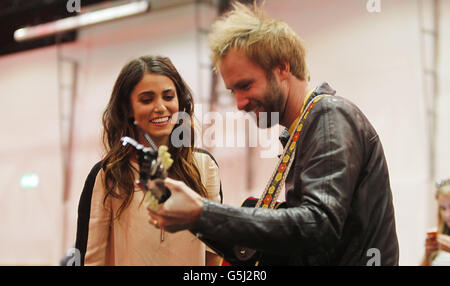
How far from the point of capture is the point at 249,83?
136 centimetres

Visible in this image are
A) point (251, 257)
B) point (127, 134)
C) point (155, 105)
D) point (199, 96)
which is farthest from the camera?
point (199, 96)

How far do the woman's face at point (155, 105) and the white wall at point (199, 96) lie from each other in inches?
114

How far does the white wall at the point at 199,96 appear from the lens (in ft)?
16.0

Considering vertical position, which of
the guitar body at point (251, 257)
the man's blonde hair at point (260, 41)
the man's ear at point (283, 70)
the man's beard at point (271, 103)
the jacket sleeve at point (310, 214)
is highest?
the man's blonde hair at point (260, 41)

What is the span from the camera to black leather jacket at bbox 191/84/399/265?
111cm

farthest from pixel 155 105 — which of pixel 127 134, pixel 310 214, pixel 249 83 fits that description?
pixel 310 214

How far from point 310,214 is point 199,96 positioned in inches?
203

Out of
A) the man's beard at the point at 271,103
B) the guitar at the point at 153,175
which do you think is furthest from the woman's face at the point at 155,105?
the guitar at the point at 153,175

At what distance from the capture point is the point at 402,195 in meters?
4.92

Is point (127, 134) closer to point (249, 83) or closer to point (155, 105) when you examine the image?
point (155, 105)

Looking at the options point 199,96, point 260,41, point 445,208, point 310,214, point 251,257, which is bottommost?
point 445,208

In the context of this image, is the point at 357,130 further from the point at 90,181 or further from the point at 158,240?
the point at 90,181

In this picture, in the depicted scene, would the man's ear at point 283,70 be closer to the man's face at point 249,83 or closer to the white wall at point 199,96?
the man's face at point 249,83

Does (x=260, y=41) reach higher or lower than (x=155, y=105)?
higher
